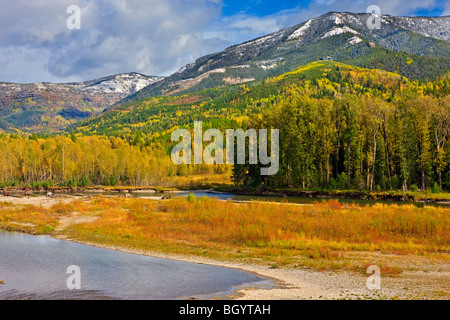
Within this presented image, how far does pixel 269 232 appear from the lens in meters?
34.8

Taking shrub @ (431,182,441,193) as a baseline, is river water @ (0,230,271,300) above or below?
below

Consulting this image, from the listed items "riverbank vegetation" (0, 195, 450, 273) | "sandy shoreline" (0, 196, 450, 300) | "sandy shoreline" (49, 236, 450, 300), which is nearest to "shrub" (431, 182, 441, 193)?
"riverbank vegetation" (0, 195, 450, 273)

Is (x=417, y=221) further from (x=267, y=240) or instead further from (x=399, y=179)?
(x=399, y=179)

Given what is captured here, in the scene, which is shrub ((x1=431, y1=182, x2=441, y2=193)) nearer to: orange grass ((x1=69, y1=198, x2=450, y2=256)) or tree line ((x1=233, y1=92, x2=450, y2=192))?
tree line ((x1=233, y1=92, x2=450, y2=192))

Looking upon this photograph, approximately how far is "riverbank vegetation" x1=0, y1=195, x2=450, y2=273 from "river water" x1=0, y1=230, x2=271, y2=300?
3.97m

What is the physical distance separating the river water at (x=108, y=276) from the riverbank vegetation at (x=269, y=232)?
3968 mm

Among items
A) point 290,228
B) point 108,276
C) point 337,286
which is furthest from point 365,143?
point 108,276

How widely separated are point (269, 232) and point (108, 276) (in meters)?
16.5

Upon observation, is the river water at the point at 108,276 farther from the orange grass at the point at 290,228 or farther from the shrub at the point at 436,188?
the shrub at the point at 436,188

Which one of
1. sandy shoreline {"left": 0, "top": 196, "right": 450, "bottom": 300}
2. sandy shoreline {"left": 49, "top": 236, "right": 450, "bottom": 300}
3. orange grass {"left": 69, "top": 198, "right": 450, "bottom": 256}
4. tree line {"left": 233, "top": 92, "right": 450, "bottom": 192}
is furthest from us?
tree line {"left": 233, "top": 92, "right": 450, "bottom": 192}

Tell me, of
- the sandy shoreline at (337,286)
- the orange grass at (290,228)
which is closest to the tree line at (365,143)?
the orange grass at (290,228)

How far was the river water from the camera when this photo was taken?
62.9 feet

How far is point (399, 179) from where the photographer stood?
Result: 74125mm

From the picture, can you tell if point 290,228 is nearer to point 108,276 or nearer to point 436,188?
point 108,276
